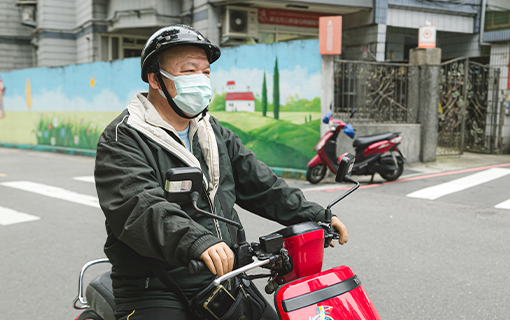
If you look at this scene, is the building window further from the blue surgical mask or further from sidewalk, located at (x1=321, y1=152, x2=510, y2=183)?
the blue surgical mask

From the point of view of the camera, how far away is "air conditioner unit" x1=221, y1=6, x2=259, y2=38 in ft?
55.3

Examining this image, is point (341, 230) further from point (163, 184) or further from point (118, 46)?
point (118, 46)

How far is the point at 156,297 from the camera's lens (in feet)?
6.35

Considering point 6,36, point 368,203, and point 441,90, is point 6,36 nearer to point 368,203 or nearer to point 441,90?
point 441,90

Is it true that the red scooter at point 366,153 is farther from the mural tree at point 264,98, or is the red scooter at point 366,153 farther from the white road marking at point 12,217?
the white road marking at point 12,217

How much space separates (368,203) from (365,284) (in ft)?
10.9

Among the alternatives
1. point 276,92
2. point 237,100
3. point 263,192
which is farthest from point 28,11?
point 263,192

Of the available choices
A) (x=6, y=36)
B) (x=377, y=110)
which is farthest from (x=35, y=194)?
(x=6, y=36)

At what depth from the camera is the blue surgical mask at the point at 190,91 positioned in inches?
82.8

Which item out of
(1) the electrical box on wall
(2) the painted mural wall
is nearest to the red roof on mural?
(2) the painted mural wall

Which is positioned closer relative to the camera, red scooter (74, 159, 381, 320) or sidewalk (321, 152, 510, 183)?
red scooter (74, 159, 381, 320)

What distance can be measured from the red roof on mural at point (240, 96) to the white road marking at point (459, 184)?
4.63m

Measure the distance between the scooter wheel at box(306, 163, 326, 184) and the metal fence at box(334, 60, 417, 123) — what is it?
1229 mm

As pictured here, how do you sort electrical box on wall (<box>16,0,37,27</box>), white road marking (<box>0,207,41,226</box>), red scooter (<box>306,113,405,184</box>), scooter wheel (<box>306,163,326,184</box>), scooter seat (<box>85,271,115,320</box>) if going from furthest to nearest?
1. electrical box on wall (<box>16,0,37,27</box>)
2. scooter wheel (<box>306,163,326,184</box>)
3. red scooter (<box>306,113,405,184</box>)
4. white road marking (<box>0,207,41,226</box>)
5. scooter seat (<box>85,271,115,320</box>)
